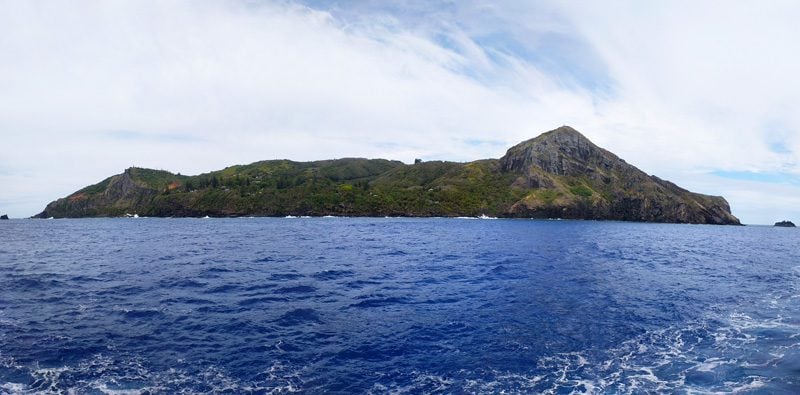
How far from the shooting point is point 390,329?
2934 centimetres

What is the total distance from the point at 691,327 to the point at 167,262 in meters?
60.9

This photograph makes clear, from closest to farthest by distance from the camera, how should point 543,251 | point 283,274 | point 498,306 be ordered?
point 498,306 → point 283,274 → point 543,251

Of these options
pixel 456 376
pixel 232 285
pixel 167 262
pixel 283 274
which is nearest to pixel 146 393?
pixel 456 376

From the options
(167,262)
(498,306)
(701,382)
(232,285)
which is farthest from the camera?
(167,262)

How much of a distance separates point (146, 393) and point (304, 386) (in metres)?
7.11

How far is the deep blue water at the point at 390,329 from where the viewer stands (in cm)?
2145

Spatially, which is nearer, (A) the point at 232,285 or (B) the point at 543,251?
(A) the point at 232,285

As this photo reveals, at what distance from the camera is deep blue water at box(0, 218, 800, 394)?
21.5 meters

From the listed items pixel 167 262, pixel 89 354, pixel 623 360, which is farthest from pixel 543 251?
pixel 89 354

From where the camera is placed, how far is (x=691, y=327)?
3180 centimetres

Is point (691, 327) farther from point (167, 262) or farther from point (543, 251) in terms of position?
point (167, 262)

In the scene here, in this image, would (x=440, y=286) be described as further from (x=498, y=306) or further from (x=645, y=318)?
(x=645, y=318)

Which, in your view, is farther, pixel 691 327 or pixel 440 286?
pixel 440 286

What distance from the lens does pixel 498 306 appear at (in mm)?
36375
